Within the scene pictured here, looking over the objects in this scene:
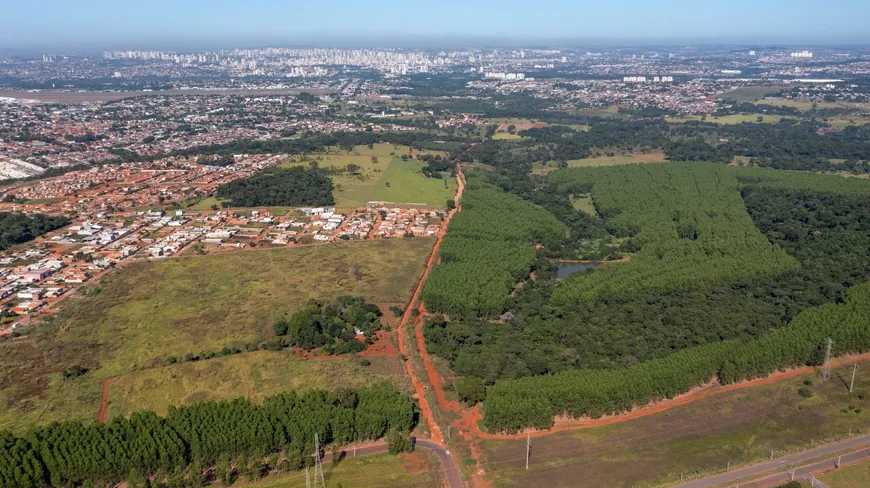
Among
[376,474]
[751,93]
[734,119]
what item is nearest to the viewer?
[376,474]

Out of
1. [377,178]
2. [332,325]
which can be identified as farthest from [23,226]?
[377,178]

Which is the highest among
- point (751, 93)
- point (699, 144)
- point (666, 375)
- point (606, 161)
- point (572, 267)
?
point (751, 93)

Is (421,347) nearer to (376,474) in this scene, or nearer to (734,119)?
(376,474)

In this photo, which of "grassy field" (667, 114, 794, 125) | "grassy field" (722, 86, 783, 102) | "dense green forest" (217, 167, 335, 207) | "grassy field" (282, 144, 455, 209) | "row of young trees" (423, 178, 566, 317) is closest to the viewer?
"row of young trees" (423, 178, 566, 317)

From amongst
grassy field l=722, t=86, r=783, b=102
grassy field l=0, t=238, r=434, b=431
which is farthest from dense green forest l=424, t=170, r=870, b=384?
grassy field l=722, t=86, r=783, b=102

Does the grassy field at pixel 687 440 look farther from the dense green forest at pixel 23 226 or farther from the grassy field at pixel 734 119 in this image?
the grassy field at pixel 734 119

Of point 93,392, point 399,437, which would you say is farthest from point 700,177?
point 93,392

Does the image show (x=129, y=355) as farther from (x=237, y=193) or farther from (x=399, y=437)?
(x=237, y=193)

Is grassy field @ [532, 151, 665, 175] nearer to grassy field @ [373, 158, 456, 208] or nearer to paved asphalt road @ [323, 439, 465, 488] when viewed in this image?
grassy field @ [373, 158, 456, 208]
